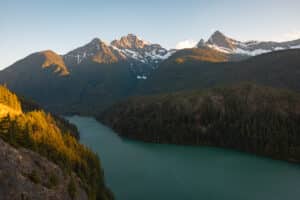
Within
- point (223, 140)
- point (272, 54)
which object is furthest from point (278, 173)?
point (272, 54)

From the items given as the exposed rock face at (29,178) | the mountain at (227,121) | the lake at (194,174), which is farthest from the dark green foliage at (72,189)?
the mountain at (227,121)

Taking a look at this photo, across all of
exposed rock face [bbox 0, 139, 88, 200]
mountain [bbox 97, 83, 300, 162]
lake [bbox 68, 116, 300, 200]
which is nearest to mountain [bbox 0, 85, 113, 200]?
exposed rock face [bbox 0, 139, 88, 200]

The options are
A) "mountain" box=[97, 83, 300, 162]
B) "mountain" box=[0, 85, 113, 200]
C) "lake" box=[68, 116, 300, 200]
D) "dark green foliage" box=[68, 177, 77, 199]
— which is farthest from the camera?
"mountain" box=[97, 83, 300, 162]

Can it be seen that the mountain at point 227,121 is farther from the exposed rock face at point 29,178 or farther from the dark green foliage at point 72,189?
the exposed rock face at point 29,178

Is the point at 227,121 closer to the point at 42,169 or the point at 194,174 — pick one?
the point at 194,174

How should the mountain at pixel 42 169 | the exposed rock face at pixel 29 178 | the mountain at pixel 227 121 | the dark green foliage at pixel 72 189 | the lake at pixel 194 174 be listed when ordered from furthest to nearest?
1. the mountain at pixel 227 121
2. the lake at pixel 194 174
3. the dark green foliage at pixel 72 189
4. the mountain at pixel 42 169
5. the exposed rock face at pixel 29 178

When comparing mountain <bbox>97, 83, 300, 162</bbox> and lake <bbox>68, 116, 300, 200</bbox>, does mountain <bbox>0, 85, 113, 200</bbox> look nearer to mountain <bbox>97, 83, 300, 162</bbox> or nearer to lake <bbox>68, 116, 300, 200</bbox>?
lake <bbox>68, 116, 300, 200</bbox>
